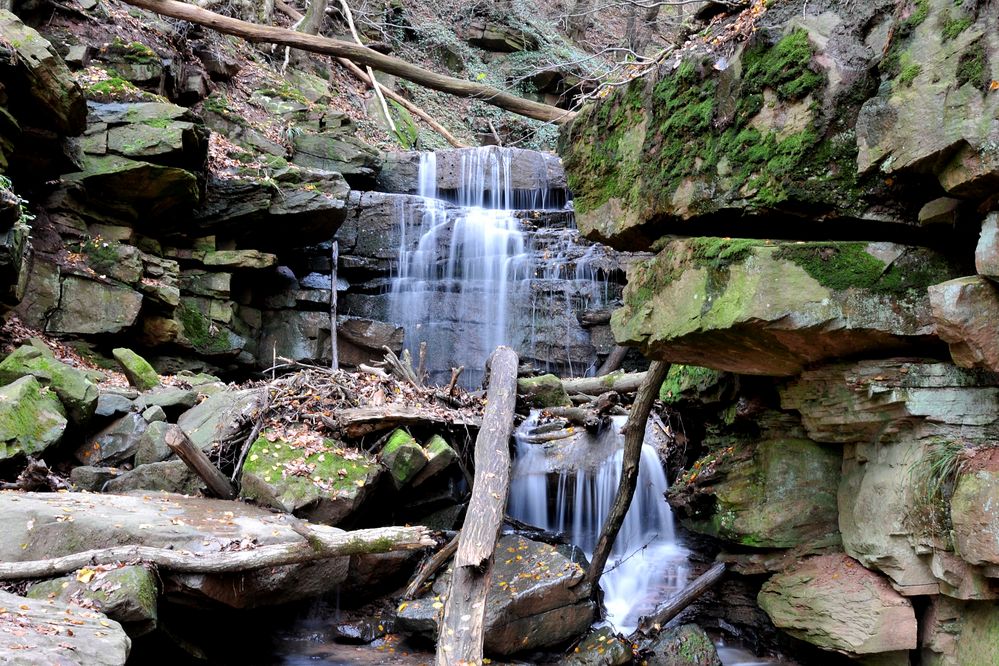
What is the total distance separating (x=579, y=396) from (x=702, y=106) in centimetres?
590

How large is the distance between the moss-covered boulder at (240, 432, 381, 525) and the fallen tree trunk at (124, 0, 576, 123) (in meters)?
8.80

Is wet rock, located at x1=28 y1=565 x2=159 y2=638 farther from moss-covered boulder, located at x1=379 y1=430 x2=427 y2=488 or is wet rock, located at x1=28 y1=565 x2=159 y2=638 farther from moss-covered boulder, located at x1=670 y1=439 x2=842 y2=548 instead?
moss-covered boulder, located at x1=670 y1=439 x2=842 y2=548

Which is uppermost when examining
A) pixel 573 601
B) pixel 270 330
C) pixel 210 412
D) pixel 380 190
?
pixel 380 190

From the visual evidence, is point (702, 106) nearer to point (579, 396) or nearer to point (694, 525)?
point (694, 525)

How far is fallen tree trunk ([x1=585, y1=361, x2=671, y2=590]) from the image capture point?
21.8 ft

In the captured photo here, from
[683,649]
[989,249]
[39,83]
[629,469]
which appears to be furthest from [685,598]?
[39,83]

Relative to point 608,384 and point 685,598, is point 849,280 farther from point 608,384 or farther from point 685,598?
point 608,384

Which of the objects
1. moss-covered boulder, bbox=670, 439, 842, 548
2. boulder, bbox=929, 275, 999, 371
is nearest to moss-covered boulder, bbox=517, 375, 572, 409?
moss-covered boulder, bbox=670, 439, 842, 548

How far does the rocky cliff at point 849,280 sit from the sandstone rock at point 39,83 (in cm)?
740

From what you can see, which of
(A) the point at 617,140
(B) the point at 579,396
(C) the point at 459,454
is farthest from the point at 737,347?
(B) the point at 579,396

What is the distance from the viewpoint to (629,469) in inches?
267

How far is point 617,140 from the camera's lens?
5.94 meters

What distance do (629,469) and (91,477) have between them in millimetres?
5158

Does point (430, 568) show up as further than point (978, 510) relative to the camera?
Yes
